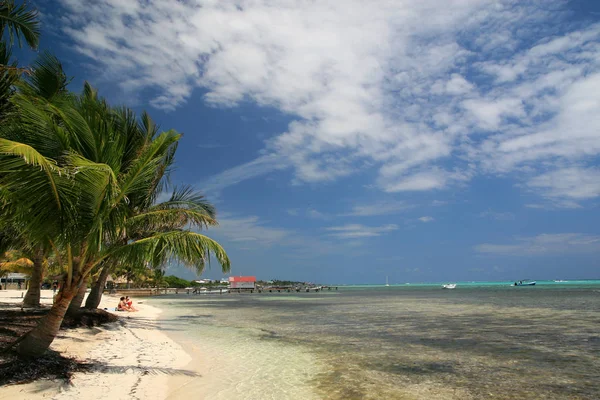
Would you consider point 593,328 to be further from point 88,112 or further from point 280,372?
point 88,112

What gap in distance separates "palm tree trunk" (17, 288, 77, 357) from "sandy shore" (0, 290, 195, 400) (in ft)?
2.74

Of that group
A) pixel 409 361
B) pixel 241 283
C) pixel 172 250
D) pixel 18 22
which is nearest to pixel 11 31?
pixel 18 22

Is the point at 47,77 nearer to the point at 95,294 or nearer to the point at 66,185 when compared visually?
the point at 66,185

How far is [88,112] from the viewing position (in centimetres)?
685

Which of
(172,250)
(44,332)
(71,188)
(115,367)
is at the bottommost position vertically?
(115,367)

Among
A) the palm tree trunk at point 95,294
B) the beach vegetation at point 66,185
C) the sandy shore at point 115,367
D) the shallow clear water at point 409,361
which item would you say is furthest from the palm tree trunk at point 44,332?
the palm tree trunk at point 95,294

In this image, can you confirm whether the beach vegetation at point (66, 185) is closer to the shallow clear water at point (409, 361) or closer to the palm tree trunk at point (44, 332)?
the palm tree trunk at point (44, 332)

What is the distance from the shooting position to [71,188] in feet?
20.0

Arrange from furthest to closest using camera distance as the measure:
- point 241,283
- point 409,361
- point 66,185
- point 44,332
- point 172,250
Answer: point 241,283 → point 409,361 → point 172,250 → point 44,332 → point 66,185

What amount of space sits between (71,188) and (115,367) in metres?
4.15

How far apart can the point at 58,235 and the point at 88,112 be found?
2.16 meters

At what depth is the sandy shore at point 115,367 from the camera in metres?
6.00

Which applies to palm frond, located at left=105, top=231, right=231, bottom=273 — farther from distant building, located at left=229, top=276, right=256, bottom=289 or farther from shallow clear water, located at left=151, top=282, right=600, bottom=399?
distant building, located at left=229, top=276, right=256, bottom=289

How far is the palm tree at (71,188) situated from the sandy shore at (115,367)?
1.24 metres
